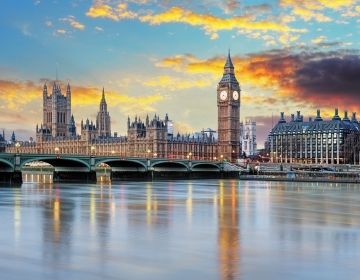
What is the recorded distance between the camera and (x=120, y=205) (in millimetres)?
37250

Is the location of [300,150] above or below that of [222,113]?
below

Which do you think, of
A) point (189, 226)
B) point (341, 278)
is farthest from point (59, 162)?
point (341, 278)

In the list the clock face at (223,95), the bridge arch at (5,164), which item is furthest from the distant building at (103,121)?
the bridge arch at (5,164)

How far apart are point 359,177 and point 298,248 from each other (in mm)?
75973

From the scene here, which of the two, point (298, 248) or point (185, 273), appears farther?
point (298, 248)

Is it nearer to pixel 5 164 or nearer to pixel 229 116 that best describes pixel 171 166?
pixel 5 164

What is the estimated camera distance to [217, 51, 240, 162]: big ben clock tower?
15475cm

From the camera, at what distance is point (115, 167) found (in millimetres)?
102500

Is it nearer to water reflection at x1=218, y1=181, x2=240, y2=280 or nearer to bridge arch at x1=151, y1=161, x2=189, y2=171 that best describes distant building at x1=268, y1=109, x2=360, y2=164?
bridge arch at x1=151, y1=161, x2=189, y2=171

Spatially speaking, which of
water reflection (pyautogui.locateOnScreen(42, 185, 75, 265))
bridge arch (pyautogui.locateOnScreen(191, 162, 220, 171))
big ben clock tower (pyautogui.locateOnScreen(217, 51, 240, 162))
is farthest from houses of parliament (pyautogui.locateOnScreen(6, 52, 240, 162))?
water reflection (pyautogui.locateOnScreen(42, 185, 75, 265))

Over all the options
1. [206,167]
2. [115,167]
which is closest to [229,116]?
[206,167]

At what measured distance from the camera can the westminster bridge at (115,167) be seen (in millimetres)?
69250

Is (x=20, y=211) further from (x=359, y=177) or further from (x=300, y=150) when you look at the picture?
(x=300, y=150)

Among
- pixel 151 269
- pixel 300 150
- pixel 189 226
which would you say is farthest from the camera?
pixel 300 150
